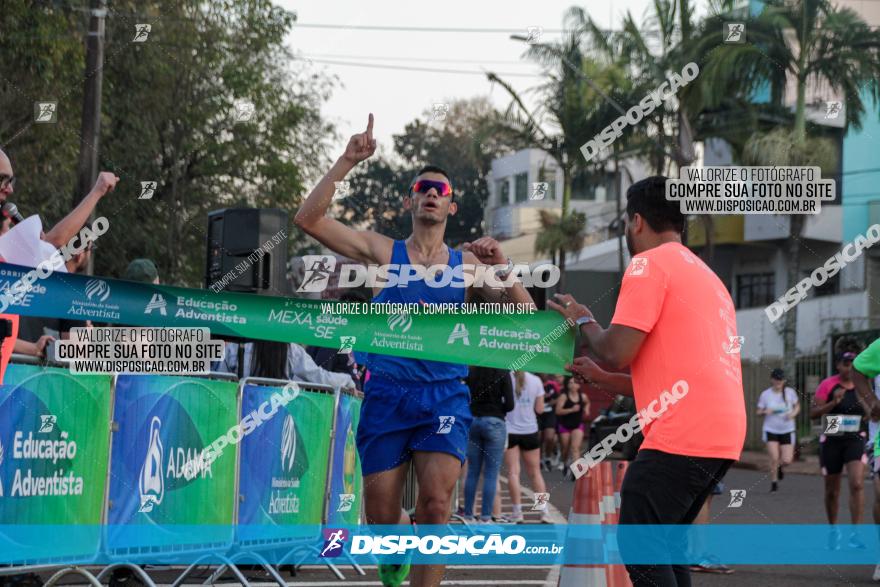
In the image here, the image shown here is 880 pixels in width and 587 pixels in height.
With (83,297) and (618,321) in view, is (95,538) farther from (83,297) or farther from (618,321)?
(618,321)

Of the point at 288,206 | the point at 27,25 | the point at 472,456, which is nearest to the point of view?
the point at 472,456

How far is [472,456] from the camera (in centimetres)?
1375

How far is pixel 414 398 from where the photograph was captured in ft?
21.0

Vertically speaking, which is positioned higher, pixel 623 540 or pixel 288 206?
pixel 288 206

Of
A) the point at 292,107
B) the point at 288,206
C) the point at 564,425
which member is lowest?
the point at 564,425

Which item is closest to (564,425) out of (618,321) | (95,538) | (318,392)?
(318,392)

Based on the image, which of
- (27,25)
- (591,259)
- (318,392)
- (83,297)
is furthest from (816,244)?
(83,297)

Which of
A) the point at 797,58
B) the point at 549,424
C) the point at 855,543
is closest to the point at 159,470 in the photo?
the point at 855,543

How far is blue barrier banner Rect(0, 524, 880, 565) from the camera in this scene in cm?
627

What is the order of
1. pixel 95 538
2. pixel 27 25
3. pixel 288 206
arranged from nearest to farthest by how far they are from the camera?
1. pixel 95 538
2. pixel 27 25
3. pixel 288 206

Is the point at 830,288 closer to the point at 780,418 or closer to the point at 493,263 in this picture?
the point at 780,418

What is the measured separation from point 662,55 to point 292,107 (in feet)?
28.3

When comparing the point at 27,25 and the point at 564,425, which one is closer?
the point at 27,25

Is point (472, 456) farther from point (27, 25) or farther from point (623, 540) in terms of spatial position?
point (27, 25)
